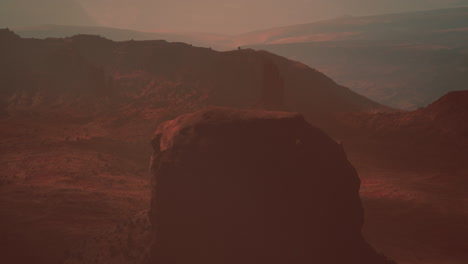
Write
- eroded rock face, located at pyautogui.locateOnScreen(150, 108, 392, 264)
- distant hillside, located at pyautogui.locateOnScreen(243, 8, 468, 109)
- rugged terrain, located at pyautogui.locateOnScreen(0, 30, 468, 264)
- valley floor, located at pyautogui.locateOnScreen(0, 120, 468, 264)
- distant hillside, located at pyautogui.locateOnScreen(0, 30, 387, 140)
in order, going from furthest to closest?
distant hillside, located at pyautogui.locateOnScreen(243, 8, 468, 109)
distant hillside, located at pyautogui.locateOnScreen(0, 30, 387, 140)
rugged terrain, located at pyautogui.locateOnScreen(0, 30, 468, 264)
valley floor, located at pyautogui.locateOnScreen(0, 120, 468, 264)
eroded rock face, located at pyautogui.locateOnScreen(150, 108, 392, 264)

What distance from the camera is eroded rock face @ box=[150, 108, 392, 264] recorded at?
426 inches

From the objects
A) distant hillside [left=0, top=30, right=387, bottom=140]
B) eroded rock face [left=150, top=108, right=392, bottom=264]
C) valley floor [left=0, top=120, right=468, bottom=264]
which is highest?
distant hillside [left=0, top=30, right=387, bottom=140]

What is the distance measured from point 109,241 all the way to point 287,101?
37.5 meters

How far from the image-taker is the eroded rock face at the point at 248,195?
10.8 meters

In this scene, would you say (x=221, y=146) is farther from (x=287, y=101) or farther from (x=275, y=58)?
(x=275, y=58)

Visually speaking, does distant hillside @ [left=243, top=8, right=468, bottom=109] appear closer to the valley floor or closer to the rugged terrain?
the rugged terrain

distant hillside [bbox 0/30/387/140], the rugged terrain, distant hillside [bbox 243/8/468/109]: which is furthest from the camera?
distant hillside [bbox 243/8/468/109]

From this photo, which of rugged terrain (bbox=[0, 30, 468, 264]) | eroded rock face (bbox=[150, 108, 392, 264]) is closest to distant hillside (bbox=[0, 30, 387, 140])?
rugged terrain (bbox=[0, 30, 468, 264])

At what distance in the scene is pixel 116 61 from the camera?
6362 centimetres

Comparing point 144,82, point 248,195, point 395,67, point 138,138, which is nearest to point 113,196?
point 248,195

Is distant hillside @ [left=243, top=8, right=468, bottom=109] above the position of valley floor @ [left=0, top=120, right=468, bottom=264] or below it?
above

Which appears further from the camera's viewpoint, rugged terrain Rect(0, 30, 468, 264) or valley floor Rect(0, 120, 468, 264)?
rugged terrain Rect(0, 30, 468, 264)

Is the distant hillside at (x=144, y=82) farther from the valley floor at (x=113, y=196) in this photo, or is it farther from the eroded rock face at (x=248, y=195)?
the eroded rock face at (x=248, y=195)

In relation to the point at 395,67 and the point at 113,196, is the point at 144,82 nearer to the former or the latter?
the point at 113,196
